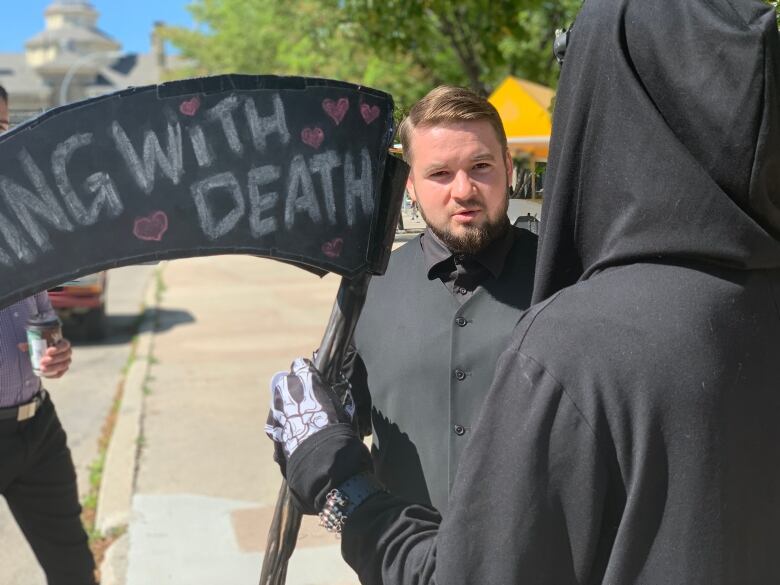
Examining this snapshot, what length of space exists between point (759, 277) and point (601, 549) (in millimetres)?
431

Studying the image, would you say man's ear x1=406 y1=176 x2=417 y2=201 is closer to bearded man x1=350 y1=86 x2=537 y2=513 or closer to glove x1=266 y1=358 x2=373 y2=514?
bearded man x1=350 y1=86 x2=537 y2=513

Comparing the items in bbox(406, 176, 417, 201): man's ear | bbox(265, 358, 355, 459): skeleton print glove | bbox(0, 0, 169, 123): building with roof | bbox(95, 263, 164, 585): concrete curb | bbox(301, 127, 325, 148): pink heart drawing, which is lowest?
bbox(0, 0, 169, 123): building with roof

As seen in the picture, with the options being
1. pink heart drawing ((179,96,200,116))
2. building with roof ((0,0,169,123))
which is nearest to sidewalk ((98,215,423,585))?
pink heart drawing ((179,96,200,116))

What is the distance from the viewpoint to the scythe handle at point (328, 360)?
6.08 ft

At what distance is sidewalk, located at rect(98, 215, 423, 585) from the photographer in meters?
4.48

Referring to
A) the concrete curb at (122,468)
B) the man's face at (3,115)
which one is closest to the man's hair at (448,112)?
the man's face at (3,115)

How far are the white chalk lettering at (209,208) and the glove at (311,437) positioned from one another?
0.30 m

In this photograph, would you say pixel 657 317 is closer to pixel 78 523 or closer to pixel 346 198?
pixel 346 198

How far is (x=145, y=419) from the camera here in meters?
7.21

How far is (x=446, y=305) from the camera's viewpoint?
2.16m

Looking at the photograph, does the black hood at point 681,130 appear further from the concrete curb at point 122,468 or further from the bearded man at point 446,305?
the concrete curb at point 122,468

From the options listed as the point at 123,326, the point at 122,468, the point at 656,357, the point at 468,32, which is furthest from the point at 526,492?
the point at 123,326

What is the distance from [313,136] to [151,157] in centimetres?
30

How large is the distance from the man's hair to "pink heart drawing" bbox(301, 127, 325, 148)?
0.44 m
